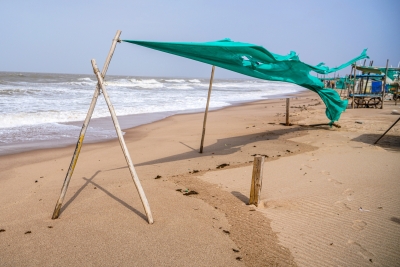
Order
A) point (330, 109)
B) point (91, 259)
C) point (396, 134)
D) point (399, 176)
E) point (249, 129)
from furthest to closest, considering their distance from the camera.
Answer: point (249, 129)
point (330, 109)
point (396, 134)
point (399, 176)
point (91, 259)

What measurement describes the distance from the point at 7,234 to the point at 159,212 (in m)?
1.58

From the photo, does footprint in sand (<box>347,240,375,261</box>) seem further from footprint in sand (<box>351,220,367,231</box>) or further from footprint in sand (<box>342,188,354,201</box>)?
footprint in sand (<box>342,188,354,201</box>)

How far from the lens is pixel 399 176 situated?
16.4 feet

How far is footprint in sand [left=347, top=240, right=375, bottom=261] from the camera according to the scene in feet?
9.55

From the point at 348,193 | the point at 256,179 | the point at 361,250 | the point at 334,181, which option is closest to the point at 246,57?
the point at 256,179

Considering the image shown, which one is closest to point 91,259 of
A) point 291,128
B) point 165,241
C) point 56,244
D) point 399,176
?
point 56,244

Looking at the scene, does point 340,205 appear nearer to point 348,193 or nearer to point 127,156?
point 348,193

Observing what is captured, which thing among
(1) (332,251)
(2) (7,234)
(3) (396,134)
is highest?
(3) (396,134)

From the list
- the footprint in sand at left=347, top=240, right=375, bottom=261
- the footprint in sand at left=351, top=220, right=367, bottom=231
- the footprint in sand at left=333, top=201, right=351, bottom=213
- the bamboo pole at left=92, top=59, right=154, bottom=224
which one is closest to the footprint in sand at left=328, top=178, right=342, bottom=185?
the footprint in sand at left=333, top=201, right=351, bottom=213

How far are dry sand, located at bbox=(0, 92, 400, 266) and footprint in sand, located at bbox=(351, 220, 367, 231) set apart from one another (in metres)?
0.01

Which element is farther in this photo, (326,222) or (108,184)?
(108,184)

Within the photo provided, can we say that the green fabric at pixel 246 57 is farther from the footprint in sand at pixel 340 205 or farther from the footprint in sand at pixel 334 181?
the footprint in sand at pixel 340 205

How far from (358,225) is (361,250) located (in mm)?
540

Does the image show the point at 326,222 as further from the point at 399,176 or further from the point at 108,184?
the point at 108,184
